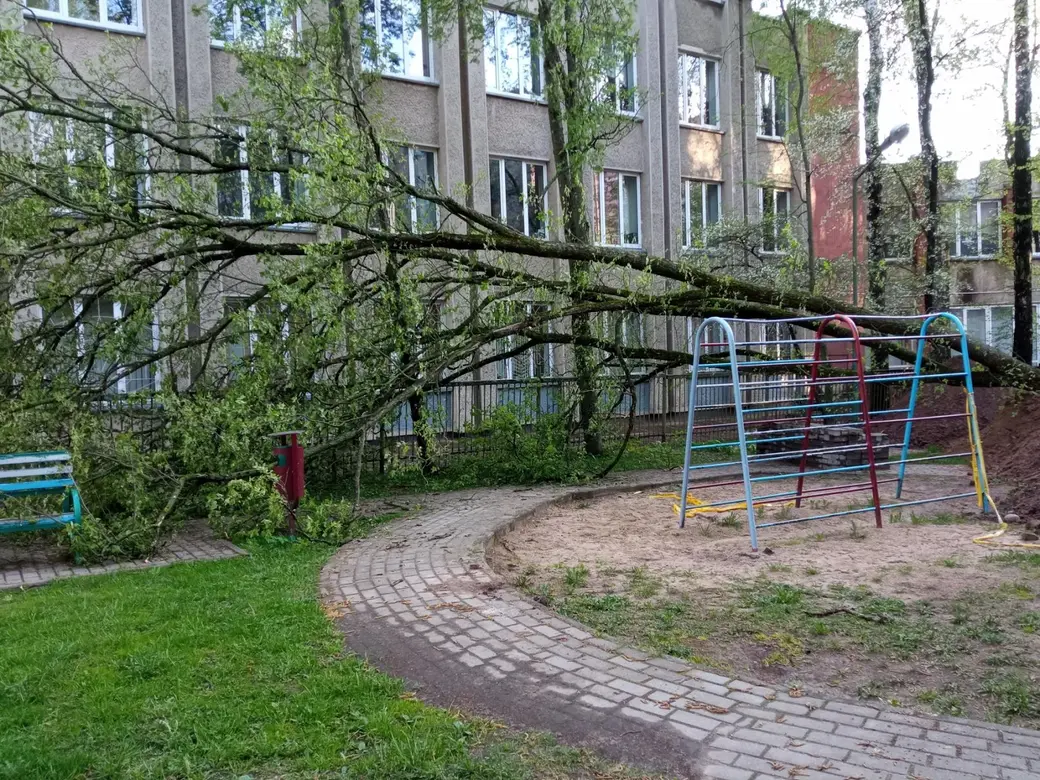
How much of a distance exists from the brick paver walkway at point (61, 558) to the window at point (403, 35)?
503 inches

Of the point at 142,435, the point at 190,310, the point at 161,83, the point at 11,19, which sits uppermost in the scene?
the point at 161,83

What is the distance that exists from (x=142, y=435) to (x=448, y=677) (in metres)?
6.06

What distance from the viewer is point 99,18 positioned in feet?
49.3

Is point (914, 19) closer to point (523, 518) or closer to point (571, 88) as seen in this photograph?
point (571, 88)

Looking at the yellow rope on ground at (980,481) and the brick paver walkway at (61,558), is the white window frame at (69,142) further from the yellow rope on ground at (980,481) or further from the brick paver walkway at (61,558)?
the yellow rope on ground at (980,481)

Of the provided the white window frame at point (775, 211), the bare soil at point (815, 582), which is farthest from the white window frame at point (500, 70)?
the bare soil at point (815, 582)

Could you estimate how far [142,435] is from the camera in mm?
8883

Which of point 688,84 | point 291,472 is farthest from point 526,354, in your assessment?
point 688,84

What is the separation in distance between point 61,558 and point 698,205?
19.9 meters

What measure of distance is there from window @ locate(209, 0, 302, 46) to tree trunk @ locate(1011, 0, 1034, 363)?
1308 cm

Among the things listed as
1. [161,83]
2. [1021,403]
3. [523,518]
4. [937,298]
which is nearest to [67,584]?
[523,518]

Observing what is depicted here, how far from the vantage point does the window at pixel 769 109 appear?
24.5 meters

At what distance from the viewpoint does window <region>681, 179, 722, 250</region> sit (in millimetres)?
22797

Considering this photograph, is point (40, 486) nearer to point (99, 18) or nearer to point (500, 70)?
point (99, 18)
